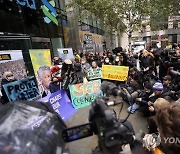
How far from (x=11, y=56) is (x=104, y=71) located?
9.56 feet

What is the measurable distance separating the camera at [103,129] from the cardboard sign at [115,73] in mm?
5885

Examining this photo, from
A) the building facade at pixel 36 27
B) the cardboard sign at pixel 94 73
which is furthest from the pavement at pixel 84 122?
the building facade at pixel 36 27

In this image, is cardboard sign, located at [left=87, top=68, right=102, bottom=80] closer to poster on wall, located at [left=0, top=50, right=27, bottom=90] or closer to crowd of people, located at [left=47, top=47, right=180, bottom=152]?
crowd of people, located at [left=47, top=47, right=180, bottom=152]

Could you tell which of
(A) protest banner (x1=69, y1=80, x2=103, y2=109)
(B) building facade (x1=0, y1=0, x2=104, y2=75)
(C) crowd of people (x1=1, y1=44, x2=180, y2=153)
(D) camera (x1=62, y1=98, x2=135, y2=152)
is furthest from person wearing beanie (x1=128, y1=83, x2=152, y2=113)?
(B) building facade (x1=0, y1=0, x2=104, y2=75)

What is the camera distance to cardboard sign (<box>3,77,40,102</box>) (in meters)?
4.30

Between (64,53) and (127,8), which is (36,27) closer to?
(64,53)

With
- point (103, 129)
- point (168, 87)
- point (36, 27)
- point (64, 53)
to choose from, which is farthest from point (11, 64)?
point (36, 27)

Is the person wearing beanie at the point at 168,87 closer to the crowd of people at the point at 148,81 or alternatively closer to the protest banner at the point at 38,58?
the crowd of people at the point at 148,81

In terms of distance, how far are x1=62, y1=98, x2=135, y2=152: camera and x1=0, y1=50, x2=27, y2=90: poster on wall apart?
14.2 feet

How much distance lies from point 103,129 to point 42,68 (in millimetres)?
4982

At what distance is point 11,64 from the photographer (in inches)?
216

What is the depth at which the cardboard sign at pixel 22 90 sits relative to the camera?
4301 millimetres

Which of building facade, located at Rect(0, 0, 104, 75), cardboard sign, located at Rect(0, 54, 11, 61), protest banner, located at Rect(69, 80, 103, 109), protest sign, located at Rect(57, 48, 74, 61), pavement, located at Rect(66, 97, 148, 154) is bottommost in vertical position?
pavement, located at Rect(66, 97, 148, 154)

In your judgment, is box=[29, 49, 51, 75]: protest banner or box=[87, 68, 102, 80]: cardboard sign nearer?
box=[29, 49, 51, 75]: protest banner
